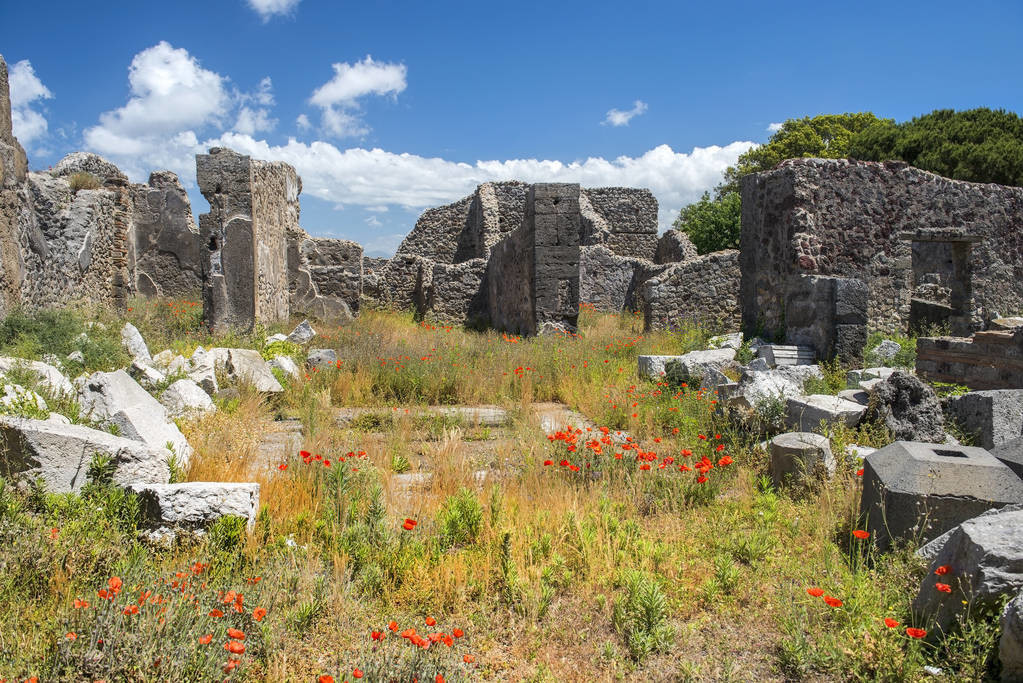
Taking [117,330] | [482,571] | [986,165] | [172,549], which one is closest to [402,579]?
[482,571]

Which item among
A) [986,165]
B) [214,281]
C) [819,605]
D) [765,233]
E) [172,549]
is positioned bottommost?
[819,605]

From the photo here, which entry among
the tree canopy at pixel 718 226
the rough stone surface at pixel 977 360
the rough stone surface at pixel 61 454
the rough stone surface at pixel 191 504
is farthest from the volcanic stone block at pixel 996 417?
the tree canopy at pixel 718 226

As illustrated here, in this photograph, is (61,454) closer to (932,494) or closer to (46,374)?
(46,374)

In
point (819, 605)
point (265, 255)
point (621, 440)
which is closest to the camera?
point (819, 605)

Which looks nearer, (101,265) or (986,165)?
(101,265)

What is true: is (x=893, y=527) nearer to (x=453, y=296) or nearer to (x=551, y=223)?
(x=551, y=223)

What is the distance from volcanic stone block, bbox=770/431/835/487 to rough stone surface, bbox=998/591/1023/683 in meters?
2.04

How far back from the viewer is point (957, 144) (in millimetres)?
26469

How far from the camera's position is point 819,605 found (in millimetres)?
A: 3119

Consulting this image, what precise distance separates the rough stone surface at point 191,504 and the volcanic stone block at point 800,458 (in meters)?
3.38

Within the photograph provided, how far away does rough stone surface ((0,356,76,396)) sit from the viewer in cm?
509

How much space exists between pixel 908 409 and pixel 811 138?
3185 centimetres

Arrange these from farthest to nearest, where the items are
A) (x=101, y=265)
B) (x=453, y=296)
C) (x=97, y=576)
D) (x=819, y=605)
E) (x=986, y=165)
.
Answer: (x=986, y=165) → (x=453, y=296) → (x=101, y=265) → (x=819, y=605) → (x=97, y=576)

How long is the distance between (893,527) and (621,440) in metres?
2.51
